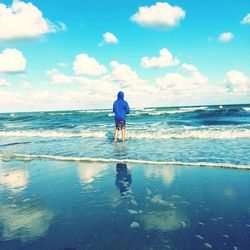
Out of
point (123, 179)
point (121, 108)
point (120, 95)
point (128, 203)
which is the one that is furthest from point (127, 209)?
point (121, 108)

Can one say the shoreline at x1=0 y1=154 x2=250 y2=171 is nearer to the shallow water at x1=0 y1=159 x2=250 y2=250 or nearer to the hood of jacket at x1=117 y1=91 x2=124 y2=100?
the shallow water at x1=0 y1=159 x2=250 y2=250

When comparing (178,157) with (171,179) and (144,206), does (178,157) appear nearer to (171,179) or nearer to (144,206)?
(171,179)

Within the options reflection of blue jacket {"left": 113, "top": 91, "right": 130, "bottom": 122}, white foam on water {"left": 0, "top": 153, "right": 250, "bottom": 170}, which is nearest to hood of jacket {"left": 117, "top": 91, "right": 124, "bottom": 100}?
reflection of blue jacket {"left": 113, "top": 91, "right": 130, "bottom": 122}

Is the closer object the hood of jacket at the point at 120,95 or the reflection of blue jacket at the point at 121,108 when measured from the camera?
the hood of jacket at the point at 120,95

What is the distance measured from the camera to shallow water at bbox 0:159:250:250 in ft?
10.8

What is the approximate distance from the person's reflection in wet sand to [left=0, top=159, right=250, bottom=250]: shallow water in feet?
0.07

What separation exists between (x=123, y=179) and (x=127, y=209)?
1.85 m

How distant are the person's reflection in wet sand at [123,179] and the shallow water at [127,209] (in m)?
0.02

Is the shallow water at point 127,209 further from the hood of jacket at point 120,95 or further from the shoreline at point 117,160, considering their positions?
the hood of jacket at point 120,95

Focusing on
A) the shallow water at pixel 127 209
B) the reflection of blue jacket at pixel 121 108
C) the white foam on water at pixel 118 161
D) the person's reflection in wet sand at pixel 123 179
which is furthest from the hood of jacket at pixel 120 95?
the shallow water at pixel 127 209

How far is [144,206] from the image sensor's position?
173 inches

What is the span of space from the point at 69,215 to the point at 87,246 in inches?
40.2

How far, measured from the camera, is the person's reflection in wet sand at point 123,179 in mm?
5340

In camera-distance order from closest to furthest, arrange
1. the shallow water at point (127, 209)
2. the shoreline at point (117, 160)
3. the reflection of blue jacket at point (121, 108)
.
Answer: the shallow water at point (127, 209) < the shoreline at point (117, 160) < the reflection of blue jacket at point (121, 108)
